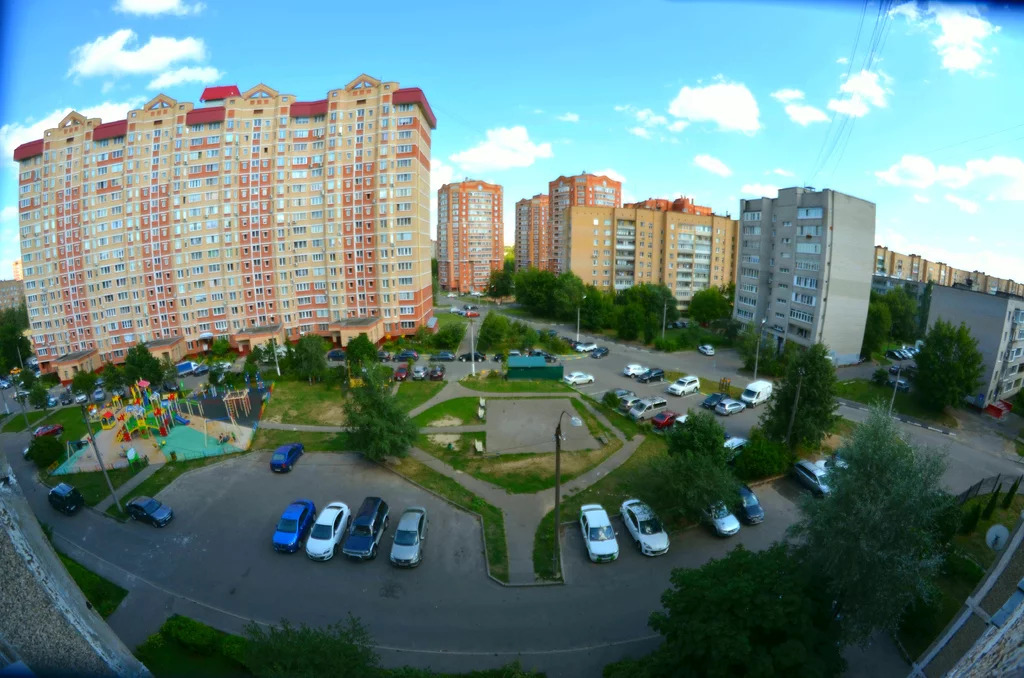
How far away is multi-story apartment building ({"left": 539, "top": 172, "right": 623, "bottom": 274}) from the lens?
61188 millimetres

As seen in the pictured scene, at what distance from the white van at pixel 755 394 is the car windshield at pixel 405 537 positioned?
17.2 metres

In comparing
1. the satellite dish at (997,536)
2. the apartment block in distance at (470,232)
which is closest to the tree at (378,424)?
the satellite dish at (997,536)

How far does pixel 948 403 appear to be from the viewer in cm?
2017

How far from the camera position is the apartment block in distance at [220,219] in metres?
32.0

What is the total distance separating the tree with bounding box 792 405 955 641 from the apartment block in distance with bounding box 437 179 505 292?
61.8m

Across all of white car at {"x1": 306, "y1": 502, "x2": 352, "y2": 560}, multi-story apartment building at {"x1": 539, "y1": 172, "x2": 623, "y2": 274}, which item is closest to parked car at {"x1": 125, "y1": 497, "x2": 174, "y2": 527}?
white car at {"x1": 306, "y1": 502, "x2": 352, "y2": 560}

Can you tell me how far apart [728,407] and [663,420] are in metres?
4.08

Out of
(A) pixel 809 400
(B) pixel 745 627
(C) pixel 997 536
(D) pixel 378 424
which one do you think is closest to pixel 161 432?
(D) pixel 378 424

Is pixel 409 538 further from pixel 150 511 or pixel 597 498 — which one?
pixel 150 511

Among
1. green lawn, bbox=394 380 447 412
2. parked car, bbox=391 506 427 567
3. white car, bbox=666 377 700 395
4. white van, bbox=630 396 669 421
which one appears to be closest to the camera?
parked car, bbox=391 506 427 567

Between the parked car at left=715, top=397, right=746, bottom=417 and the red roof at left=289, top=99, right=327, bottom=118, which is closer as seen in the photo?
the parked car at left=715, top=397, right=746, bottom=417

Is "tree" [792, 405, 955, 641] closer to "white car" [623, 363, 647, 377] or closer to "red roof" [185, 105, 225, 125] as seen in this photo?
"white car" [623, 363, 647, 377]

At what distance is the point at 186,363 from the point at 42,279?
44.3 ft

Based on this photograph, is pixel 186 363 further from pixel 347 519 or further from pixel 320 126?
pixel 347 519
